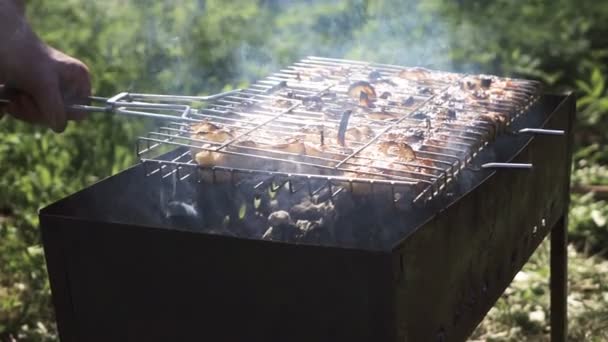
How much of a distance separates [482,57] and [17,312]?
15.6 feet

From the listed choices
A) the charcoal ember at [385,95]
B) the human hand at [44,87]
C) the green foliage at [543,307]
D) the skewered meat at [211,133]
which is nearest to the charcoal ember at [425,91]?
the charcoal ember at [385,95]

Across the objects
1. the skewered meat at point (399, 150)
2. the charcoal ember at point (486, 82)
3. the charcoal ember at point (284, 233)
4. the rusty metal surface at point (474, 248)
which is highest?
the charcoal ember at point (486, 82)

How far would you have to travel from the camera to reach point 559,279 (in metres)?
3.94

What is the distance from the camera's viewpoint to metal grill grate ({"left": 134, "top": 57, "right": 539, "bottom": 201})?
100 inches

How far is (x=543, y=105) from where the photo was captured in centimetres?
365

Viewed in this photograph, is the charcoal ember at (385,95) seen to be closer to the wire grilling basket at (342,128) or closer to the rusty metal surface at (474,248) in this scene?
the wire grilling basket at (342,128)

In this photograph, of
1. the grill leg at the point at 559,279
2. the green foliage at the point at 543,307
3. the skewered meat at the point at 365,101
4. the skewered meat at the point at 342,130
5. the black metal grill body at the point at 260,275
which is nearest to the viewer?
the black metal grill body at the point at 260,275

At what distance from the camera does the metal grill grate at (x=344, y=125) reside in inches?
100

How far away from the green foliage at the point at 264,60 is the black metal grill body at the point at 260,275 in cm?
190

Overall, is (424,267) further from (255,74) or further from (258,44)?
(258,44)

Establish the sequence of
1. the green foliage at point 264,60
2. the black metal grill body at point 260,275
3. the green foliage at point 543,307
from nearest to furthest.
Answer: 1. the black metal grill body at point 260,275
2. the green foliage at point 543,307
3. the green foliage at point 264,60

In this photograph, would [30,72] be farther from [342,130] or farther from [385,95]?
[385,95]

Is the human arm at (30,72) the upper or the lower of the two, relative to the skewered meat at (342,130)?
upper

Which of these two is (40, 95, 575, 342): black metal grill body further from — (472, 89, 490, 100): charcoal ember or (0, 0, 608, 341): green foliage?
(0, 0, 608, 341): green foliage
